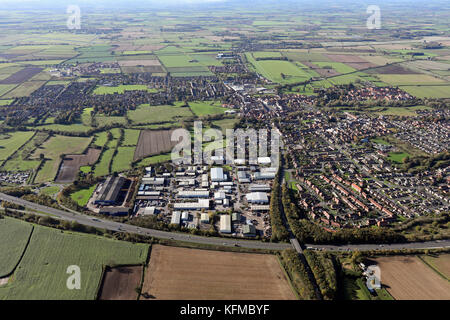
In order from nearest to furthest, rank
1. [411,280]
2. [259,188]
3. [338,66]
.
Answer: [411,280]
[259,188]
[338,66]

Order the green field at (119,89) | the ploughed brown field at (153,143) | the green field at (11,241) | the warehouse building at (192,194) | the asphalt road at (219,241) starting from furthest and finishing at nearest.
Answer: the green field at (119,89) → the ploughed brown field at (153,143) → the warehouse building at (192,194) → the asphalt road at (219,241) → the green field at (11,241)

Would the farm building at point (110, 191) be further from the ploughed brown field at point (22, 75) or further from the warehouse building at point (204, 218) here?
the ploughed brown field at point (22, 75)

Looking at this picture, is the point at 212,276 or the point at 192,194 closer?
the point at 212,276

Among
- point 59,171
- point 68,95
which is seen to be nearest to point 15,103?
point 68,95

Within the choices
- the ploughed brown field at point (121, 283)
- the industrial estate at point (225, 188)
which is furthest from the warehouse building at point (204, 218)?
the ploughed brown field at point (121, 283)

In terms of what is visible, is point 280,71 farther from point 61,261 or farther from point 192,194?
point 61,261

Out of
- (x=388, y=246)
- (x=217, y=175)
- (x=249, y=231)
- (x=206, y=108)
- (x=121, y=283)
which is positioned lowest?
(x=121, y=283)

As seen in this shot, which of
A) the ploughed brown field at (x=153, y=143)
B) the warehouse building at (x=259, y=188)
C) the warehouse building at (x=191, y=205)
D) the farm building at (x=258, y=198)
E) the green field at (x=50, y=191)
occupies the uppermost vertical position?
the ploughed brown field at (x=153, y=143)

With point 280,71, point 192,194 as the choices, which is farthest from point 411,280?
point 280,71

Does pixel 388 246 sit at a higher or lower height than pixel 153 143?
lower
